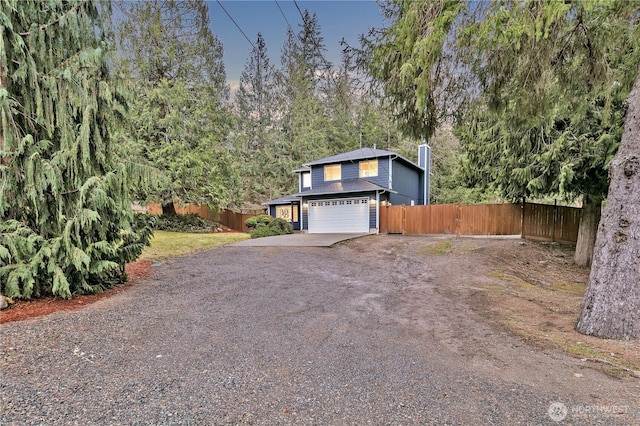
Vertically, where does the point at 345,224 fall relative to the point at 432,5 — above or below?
below

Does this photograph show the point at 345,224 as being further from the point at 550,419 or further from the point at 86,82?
the point at 550,419

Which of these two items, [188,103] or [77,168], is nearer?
[77,168]

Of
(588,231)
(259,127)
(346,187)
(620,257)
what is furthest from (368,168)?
(620,257)

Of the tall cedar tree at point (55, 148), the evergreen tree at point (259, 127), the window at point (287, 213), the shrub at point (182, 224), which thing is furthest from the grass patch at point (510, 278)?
the evergreen tree at point (259, 127)

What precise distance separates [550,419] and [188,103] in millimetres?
18656

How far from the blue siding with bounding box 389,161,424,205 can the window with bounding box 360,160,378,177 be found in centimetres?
111

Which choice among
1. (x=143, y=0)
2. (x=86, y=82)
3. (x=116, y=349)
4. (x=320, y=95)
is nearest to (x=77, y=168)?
(x=86, y=82)

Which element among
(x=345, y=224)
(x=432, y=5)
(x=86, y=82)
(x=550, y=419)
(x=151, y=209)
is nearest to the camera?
(x=550, y=419)

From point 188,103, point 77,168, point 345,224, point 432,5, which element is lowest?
point 345,224

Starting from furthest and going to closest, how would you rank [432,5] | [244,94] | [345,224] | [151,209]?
[244,94], [151,209], [345,224], [432,5]

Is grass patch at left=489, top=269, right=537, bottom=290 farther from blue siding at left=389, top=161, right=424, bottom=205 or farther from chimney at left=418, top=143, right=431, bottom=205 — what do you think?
chimney at left=418, top=143, right=431, bottom=205

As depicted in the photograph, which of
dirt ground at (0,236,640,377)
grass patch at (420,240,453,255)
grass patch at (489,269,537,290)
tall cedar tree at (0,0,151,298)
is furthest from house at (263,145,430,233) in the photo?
tall cedar tree at (0,0,151,298)

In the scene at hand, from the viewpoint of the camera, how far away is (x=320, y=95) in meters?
27.4

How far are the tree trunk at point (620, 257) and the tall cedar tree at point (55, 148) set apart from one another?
6897 millimetres
